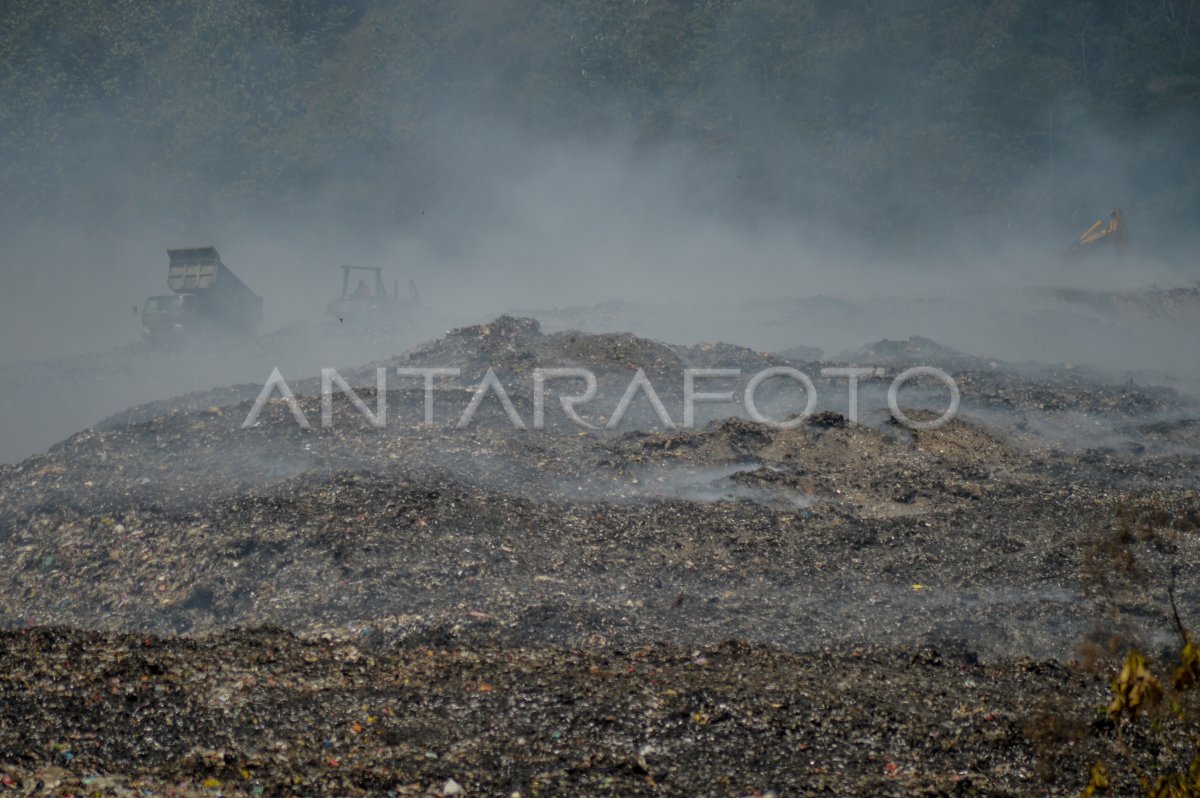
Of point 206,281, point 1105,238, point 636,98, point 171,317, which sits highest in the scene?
point 636,98

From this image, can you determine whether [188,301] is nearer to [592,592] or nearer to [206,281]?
[206,281]

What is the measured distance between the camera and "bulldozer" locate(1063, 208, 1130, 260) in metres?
22.5

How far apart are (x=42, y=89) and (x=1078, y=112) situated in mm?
34295

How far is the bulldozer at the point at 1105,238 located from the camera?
22.5m

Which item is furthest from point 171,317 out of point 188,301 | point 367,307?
point 367,307

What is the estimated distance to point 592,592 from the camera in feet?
20.9

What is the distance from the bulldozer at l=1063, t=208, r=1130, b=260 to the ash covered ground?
482 inches

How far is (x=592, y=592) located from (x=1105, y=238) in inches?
840

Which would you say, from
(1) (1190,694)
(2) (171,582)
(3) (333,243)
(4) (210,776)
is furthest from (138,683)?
(3) (333,243)

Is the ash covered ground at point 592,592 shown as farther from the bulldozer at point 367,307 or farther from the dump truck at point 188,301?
the dump truck at point 188,301

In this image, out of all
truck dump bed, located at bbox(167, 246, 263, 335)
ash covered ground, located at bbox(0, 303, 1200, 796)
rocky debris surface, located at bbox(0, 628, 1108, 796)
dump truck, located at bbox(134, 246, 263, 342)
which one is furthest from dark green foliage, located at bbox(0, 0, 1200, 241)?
rocky debris surface, located at bbox(0, 628, 1108, 796)

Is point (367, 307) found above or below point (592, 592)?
above

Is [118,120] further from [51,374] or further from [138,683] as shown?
[138,683]

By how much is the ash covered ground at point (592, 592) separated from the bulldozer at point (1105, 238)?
1225 centimetres
